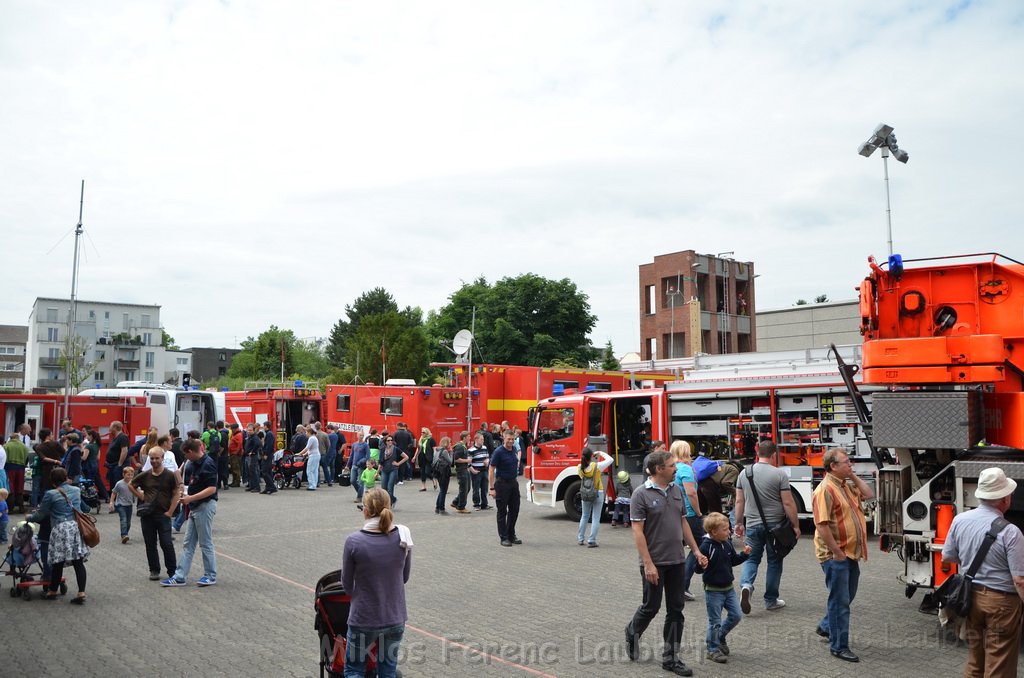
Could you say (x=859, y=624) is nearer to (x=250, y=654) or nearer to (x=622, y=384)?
(x=250, y=654)

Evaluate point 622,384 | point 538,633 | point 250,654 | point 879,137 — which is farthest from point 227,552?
point 622,384

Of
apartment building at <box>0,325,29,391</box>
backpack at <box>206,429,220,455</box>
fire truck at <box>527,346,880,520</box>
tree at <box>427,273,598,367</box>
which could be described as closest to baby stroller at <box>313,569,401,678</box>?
fire truck at <box>527,346,880,520</box>

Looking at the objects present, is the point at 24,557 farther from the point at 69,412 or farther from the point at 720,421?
the point at 69,412

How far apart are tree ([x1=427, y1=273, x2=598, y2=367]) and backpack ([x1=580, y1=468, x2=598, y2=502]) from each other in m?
41.6

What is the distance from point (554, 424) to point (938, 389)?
948 cm

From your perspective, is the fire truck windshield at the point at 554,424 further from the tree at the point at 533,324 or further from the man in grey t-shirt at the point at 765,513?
the tree at the point at 533,324

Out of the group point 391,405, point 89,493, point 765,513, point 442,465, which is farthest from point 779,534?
point 391,405

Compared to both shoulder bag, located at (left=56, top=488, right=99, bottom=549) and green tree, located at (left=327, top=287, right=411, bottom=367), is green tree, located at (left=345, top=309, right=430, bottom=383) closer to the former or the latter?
green tree, located at (left=327, top=287, right=411, bottom=367)

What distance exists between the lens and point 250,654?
7.01 m

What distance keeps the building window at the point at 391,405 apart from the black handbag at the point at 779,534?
19.5 meters

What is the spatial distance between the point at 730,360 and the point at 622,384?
1034cm

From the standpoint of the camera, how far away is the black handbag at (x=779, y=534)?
804 centimetres

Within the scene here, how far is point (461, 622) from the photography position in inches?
317

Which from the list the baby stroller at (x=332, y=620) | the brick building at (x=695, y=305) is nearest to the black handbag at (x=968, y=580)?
the baby stroller at (x=332, y=620)
